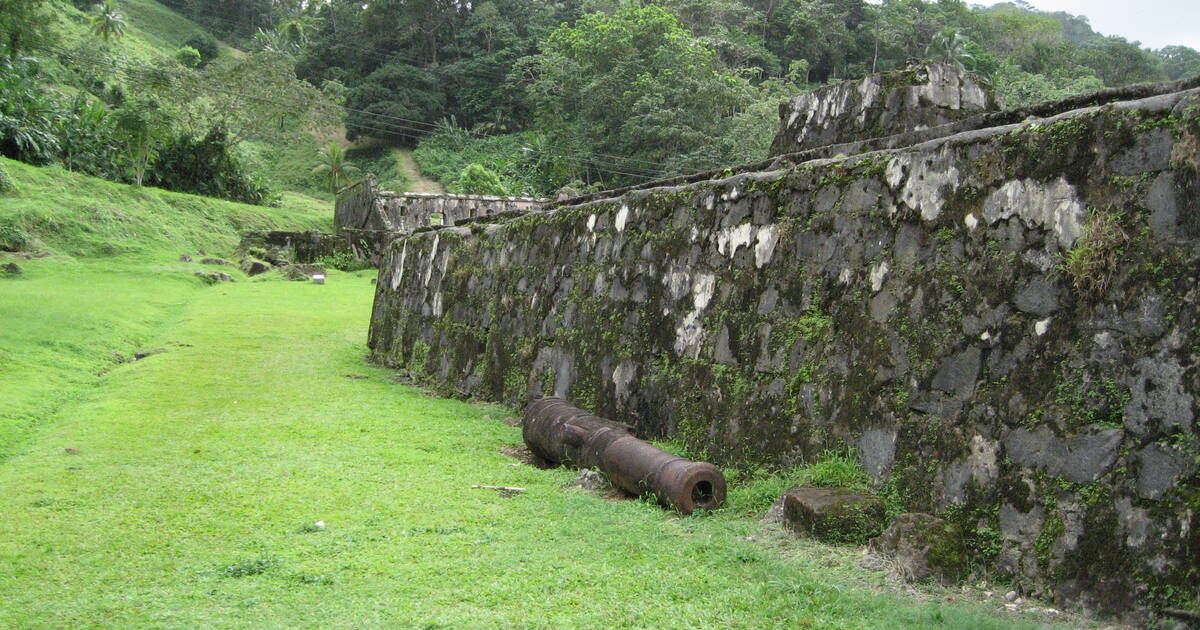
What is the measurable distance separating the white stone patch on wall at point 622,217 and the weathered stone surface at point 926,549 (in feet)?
12.5

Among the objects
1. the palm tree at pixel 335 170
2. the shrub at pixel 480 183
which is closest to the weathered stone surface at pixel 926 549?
the shrub at pixel 480 183

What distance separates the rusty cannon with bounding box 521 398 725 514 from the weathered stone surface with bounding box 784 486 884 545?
668 millimetres

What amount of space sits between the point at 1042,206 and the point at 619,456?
2673 mm

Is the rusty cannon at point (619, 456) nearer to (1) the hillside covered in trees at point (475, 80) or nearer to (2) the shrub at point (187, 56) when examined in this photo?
(1) the hillside covered in trees at point (475, 80)

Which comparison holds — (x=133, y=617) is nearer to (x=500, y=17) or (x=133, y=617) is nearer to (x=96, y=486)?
(x=96, y=486)

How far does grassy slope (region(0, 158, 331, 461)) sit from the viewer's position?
8.45 m

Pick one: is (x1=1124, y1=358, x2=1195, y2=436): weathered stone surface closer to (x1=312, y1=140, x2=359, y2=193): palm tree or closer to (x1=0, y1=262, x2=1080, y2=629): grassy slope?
(x1=0, y1=262, x2=1080, y2=629): grassy slope

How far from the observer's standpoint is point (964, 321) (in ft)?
12.4

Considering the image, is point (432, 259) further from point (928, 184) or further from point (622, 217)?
point (928, 184)

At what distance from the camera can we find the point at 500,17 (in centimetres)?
5438

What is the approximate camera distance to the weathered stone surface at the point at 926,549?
3.37 m

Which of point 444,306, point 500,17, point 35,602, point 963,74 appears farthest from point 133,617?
point 500,17

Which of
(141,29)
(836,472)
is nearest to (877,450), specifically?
(836,472)

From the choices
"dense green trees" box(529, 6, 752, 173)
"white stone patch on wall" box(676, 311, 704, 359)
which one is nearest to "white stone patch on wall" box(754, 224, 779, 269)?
"white stone patch on wall" box(676, 311, 704, 359)
